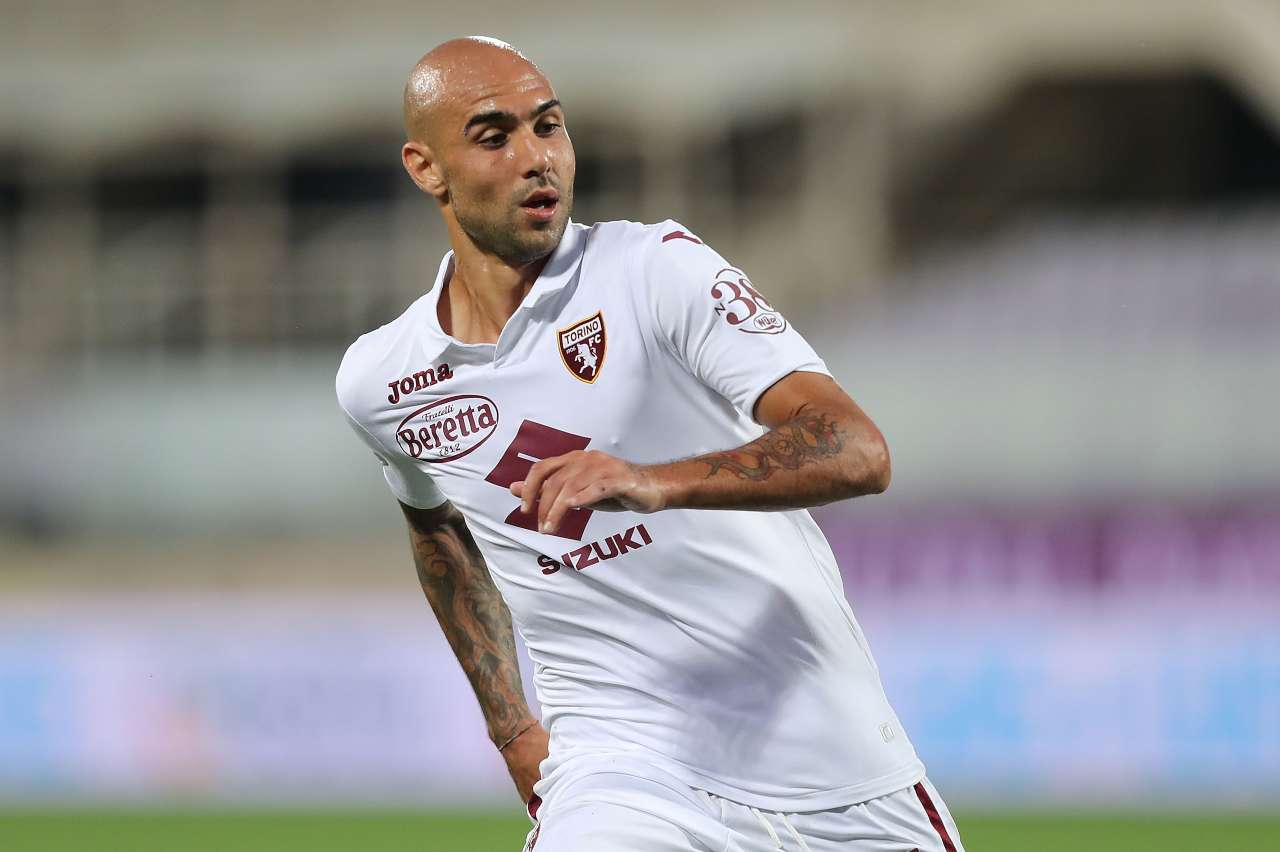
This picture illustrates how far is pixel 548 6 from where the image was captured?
63.0 ft

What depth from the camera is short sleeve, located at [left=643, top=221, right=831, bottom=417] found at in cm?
357

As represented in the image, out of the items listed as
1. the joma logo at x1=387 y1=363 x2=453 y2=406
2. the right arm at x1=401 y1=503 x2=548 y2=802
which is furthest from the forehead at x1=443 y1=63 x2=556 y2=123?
the right arm at x1=401 y1=503 x2=548 y2=802

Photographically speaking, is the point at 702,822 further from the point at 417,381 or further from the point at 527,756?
the point at 417,381

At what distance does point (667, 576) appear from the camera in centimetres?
388

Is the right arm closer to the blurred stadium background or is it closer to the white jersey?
the white jersey

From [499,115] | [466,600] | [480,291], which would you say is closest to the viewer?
[499,115]

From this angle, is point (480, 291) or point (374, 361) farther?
point (374, 361)

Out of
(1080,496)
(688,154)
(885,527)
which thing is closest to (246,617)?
(885,527)

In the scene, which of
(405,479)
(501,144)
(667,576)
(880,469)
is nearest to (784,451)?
(880,469)

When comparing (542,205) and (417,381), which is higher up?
(542,205)

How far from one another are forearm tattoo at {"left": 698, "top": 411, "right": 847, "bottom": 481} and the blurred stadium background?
7074 millimetres

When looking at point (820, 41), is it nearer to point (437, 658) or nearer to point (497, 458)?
point (437, 658)

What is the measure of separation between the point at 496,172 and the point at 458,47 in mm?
296

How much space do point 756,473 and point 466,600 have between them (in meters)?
1.54
